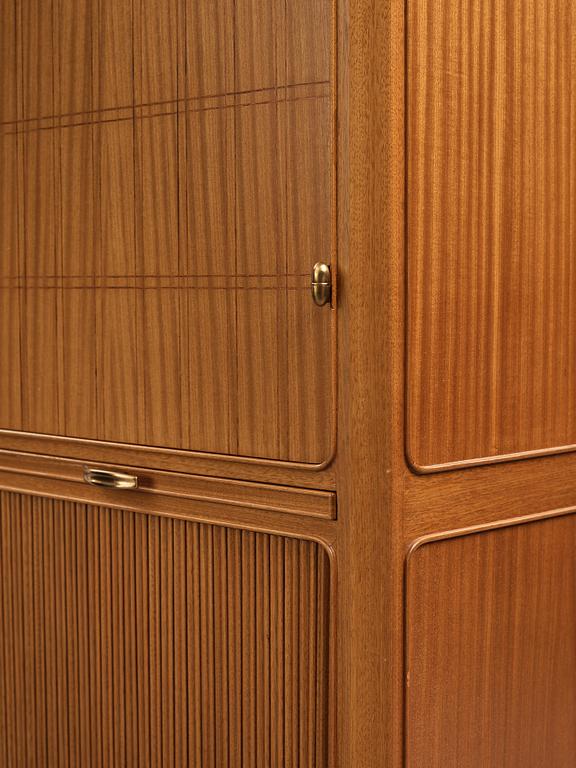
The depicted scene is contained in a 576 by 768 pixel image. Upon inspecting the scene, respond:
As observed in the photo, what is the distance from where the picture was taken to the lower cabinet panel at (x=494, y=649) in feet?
4.49

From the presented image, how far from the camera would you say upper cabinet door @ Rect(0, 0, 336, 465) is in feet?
4.54

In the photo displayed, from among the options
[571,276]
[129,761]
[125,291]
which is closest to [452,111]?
[571,276]

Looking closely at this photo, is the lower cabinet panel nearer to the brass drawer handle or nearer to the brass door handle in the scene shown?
the brass door handle

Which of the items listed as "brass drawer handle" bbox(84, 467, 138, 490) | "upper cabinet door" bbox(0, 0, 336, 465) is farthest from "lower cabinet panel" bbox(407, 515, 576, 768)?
"brass drawer handle" bbox(84, 467, 138, 490)

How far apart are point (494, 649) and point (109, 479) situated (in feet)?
1.97

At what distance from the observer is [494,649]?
1449 millimetres

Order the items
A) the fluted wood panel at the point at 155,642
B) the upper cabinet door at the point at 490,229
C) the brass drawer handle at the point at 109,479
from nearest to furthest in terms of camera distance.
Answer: the upper cabinet door at the point at 490,229
the fluted wood panel at the point at 155,642
the brass drawer handle at the point at 109,479

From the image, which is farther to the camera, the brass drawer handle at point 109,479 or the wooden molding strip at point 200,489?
the brass drawer handle at point 109,479

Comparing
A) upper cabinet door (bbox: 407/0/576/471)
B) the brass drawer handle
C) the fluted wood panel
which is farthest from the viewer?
the brass drawer handle

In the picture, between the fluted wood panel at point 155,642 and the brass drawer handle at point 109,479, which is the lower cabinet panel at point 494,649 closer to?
the fluted wood panel at point 155,642

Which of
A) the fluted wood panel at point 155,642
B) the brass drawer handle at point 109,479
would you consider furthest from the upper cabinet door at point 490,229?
the brass drawer handle at point 109,479

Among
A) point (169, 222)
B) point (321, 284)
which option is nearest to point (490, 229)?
point (321, 284)

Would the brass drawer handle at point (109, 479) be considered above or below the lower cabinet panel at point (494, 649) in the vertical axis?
above

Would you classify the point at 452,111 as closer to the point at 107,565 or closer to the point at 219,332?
the point at 219,332
